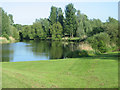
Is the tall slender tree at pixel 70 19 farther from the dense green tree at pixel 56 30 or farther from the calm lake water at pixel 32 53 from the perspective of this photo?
the calm lake water at pixel 32 53

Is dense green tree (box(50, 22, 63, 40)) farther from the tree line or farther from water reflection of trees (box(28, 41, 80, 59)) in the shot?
water reflection of trees (box(28, 41, 80, 59))

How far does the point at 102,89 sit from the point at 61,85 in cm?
185

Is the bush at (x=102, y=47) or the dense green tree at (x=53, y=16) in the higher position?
the dense green tree at (x=53, y=16)

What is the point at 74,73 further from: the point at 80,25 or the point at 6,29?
the point at 80,25

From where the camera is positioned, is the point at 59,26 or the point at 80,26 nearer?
the point at 80,26

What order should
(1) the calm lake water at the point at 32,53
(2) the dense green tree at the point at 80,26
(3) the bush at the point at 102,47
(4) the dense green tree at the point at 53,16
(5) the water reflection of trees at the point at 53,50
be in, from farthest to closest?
(4) the dense green tree at the point at 53,16
(2) the dense green tree at the point at 80,26
(5) the water reflection of trees at the point at 53,50
(3) the bush at the point at 102,47
(1) the calm lake water at the point at 32,53

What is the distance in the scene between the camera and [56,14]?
265 feet

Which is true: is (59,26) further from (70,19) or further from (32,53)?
(32,53)

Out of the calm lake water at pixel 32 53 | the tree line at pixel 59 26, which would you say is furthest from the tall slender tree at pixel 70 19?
the calm lake water at pixel 32 53

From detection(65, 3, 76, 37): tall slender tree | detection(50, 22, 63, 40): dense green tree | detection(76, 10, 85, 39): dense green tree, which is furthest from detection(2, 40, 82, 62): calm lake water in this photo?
detection(50, 22, 63, 40): dense green tree

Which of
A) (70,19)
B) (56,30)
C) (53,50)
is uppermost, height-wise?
(70,19)

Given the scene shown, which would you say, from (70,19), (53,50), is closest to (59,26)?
(70,19)

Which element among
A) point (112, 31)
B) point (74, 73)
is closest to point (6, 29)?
point (112, 31)

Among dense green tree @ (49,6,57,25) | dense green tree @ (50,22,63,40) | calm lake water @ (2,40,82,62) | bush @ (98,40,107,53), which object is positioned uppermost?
dense green tree @ (49,6,57,25)
